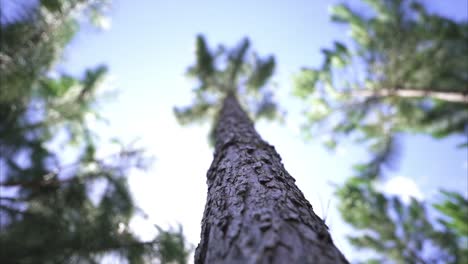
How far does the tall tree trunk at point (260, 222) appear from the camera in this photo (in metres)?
0.92

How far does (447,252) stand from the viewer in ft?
18.3

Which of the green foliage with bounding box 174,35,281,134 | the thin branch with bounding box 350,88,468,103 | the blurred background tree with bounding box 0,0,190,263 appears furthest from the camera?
the green foliage with bounding box 174,35,281,134

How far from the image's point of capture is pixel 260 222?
1.11 meters

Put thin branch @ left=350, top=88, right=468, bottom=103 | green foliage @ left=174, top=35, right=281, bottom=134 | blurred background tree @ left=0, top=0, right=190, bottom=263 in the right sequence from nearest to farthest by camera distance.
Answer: blurred background tree @ left=0, top=0, right=190, bottom=263 < thin branch @ left=350, top=88, right=468, bottom=103 < green foliage @ left=174, top=35, right=281, bottom=134

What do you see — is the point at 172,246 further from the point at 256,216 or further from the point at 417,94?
the point at 417,94

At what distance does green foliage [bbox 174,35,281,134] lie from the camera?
7988mm

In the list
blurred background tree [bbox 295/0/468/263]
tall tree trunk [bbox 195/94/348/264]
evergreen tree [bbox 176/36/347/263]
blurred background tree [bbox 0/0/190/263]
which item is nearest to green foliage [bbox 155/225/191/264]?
blurred background tree [bbox 0/0/190/263]

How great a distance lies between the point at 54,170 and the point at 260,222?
4184mm

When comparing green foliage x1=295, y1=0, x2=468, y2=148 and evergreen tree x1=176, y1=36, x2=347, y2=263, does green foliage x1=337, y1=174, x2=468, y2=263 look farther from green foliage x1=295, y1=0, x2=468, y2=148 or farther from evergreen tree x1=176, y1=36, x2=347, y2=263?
evergreen tree x1=176, y1=36, x2=347, y2=263

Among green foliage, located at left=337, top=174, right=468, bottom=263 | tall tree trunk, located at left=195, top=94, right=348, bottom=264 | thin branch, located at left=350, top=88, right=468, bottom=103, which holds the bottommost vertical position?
tall tree trunk, located at left=195, top=94, right=348, bottom=264

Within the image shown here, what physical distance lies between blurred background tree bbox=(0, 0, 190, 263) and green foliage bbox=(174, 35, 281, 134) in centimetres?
316

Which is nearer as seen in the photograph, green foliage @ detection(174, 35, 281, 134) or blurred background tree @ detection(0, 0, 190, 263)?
blurred background tree @ detection(0, 0, 190, 263)

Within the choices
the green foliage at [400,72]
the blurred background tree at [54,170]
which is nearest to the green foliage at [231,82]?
the green foliage at [400,72]

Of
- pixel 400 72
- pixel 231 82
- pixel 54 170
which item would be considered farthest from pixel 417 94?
pixel 54 170
